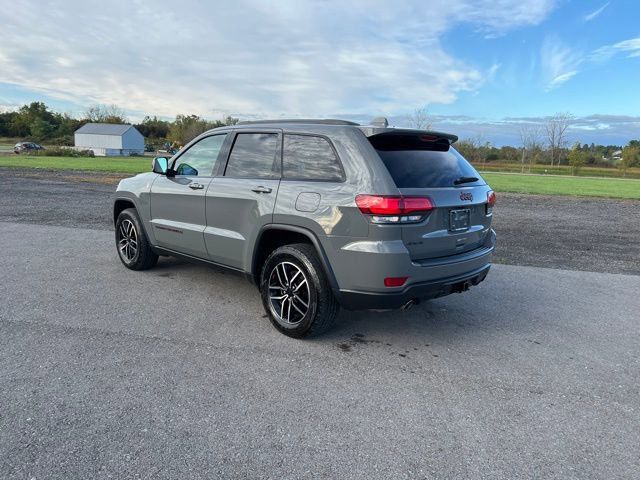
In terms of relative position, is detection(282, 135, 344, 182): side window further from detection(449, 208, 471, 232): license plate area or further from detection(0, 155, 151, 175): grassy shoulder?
detection(0, 155, 151, 175): grassy shoulder

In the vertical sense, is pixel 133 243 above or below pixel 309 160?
below

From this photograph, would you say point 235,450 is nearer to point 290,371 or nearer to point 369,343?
point 290,371

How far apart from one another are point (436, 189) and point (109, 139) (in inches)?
3424

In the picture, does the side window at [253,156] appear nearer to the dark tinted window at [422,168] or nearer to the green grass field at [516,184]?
the dark tinted window at [422,168]

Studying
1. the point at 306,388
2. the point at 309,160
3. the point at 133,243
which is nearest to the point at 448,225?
the point at 309,160

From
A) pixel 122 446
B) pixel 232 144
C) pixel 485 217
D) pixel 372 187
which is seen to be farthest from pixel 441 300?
pixel 122 446

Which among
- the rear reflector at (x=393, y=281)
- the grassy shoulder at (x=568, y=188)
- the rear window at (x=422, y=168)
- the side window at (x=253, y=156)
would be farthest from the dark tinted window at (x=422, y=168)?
the grassy shoulder at (x=568, y=188)

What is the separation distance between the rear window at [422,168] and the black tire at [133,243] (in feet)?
11.5

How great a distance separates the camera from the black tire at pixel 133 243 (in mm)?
5883

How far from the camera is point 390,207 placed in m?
3.45

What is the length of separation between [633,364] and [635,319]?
1333 millimetres

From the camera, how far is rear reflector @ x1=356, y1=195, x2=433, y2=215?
3455 mm

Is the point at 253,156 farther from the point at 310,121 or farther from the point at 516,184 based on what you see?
the point at 516,184

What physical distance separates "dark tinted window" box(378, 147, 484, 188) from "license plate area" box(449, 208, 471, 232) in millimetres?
239
